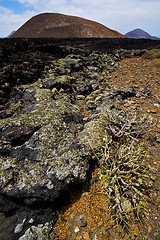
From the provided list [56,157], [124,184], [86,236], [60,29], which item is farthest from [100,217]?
[60,29]

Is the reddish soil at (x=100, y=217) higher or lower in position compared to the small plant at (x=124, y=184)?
lower

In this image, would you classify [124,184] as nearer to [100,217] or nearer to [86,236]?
[100,217]

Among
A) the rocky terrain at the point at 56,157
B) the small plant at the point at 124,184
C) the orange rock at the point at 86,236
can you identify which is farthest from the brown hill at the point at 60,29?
the orange rock at the point at 86,236

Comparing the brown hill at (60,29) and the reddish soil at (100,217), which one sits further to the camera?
the brown hill at (60,29)

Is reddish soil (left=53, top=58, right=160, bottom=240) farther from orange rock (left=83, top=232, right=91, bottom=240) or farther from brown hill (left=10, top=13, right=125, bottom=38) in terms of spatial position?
brown hill (left=10, top=13, right=125, bottom=38)

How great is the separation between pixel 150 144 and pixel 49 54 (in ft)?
17.8

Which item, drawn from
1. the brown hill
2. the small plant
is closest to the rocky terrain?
the small plant

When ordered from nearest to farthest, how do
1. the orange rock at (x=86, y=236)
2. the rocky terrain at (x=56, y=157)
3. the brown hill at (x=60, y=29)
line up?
the orange rock at (x=86, y=236)
the rocky terrain at (x=56, y=157)
the brown hill at (x=60, y=29)

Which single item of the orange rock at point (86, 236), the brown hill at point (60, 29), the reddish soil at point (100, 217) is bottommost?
the orange rock at point (86, 236)

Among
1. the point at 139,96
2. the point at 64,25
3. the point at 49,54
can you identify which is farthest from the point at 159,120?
the point at 64,25

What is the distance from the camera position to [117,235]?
70.4 inches

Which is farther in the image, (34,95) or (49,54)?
(49,54)

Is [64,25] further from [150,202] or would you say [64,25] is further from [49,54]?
[150,202]

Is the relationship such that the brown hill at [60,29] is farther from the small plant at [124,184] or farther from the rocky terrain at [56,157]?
the small plant at [124,184]
